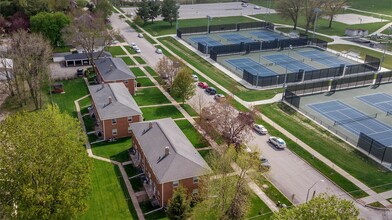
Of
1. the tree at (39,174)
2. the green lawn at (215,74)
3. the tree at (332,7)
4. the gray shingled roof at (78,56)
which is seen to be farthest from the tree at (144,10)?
the tree at (39,174)

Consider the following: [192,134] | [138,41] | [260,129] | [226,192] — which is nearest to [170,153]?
[226,192]

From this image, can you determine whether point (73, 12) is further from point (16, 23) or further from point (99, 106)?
point (99, 106)

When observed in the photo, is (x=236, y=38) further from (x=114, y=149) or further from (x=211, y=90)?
(x=114, y=149)

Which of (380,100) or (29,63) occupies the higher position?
(29,63)

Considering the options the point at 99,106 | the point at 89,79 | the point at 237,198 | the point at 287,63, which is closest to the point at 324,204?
the point at 237,198

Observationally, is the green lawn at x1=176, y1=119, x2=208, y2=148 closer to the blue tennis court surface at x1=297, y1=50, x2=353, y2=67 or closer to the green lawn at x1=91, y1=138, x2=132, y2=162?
the green lawn at x1=91, y1=138, x2=132, y2=162
